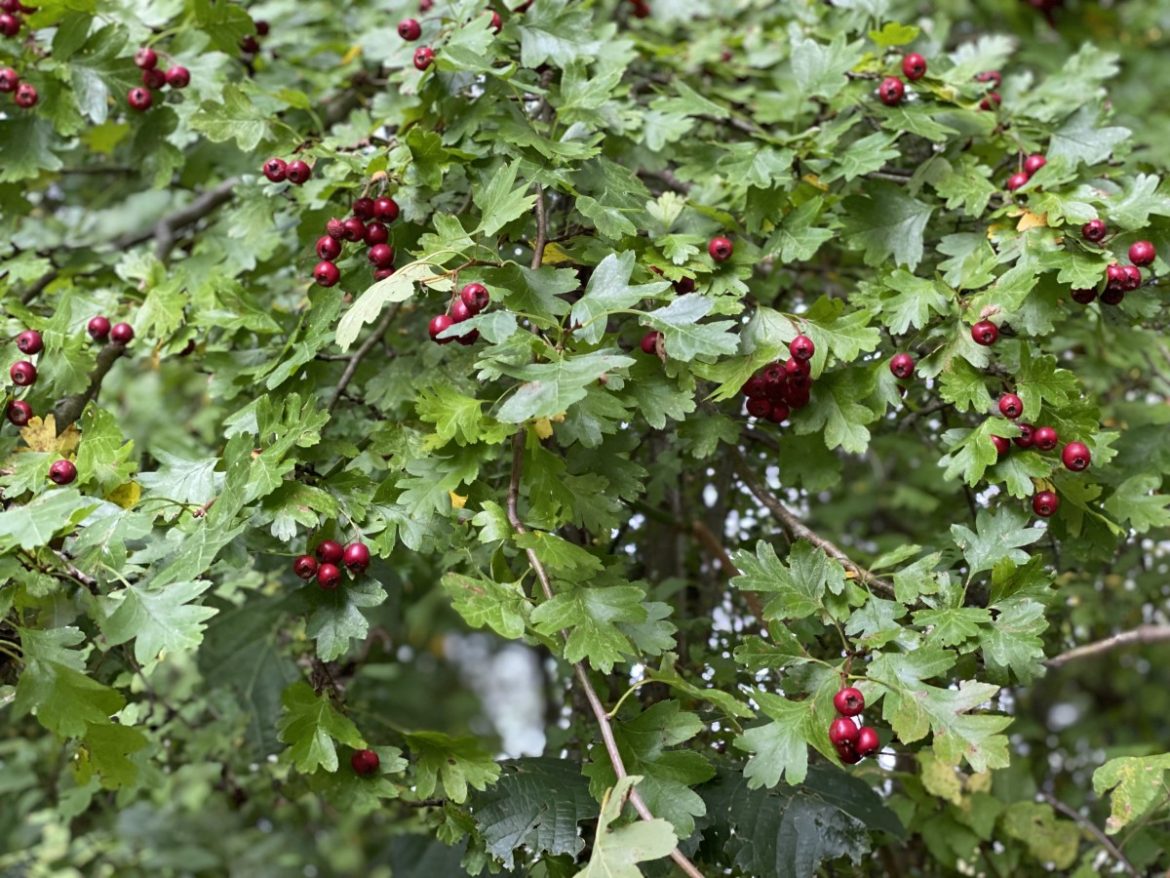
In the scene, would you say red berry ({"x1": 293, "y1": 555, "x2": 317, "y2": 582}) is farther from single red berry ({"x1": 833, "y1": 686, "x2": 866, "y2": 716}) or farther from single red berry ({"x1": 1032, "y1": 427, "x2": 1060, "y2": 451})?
single red berry ({"x1": 1032, "y1": 427, "x2": 1060, "y2": 451})

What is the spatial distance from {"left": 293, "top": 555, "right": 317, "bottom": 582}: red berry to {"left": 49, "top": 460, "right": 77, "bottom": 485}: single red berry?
10.5 inches

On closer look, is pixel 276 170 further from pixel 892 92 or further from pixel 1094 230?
pixel 1094 230

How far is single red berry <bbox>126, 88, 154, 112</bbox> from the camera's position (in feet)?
5.54

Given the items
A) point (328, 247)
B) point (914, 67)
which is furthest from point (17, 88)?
point (914, 67)

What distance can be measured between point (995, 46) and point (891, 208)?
58cm

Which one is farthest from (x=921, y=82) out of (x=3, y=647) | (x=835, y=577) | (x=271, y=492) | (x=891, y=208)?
(x=3, y=647)

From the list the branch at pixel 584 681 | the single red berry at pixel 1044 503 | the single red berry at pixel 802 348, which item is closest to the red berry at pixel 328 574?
the branch at pixel 584 681

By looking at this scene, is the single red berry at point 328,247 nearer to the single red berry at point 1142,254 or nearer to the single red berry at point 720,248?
the single red berry at point 720,248

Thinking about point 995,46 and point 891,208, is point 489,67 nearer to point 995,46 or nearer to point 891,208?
point 891,208

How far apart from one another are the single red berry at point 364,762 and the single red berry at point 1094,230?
1009 mm

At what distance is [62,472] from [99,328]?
36 centimetres

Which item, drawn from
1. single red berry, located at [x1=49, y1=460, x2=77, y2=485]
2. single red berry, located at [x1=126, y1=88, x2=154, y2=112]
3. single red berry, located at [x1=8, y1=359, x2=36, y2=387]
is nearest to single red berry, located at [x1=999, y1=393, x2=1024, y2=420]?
single red berry, located at [x1=49, y1=460, x2=77, y2=485]

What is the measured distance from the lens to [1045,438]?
4.24 feet

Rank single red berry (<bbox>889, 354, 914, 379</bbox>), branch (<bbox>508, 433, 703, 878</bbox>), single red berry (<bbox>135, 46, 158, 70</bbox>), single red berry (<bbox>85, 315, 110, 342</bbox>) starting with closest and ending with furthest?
branch (<bbox>508, 433, 703, 878</bbox>) → single red berry (<bbox>889, 354, 914, 379</bbox>) → single red berry (<bbox>85, 315, 110, 342</bbox>) → single red berry (<bbox>135, 46, 158, 70</bbox>)
